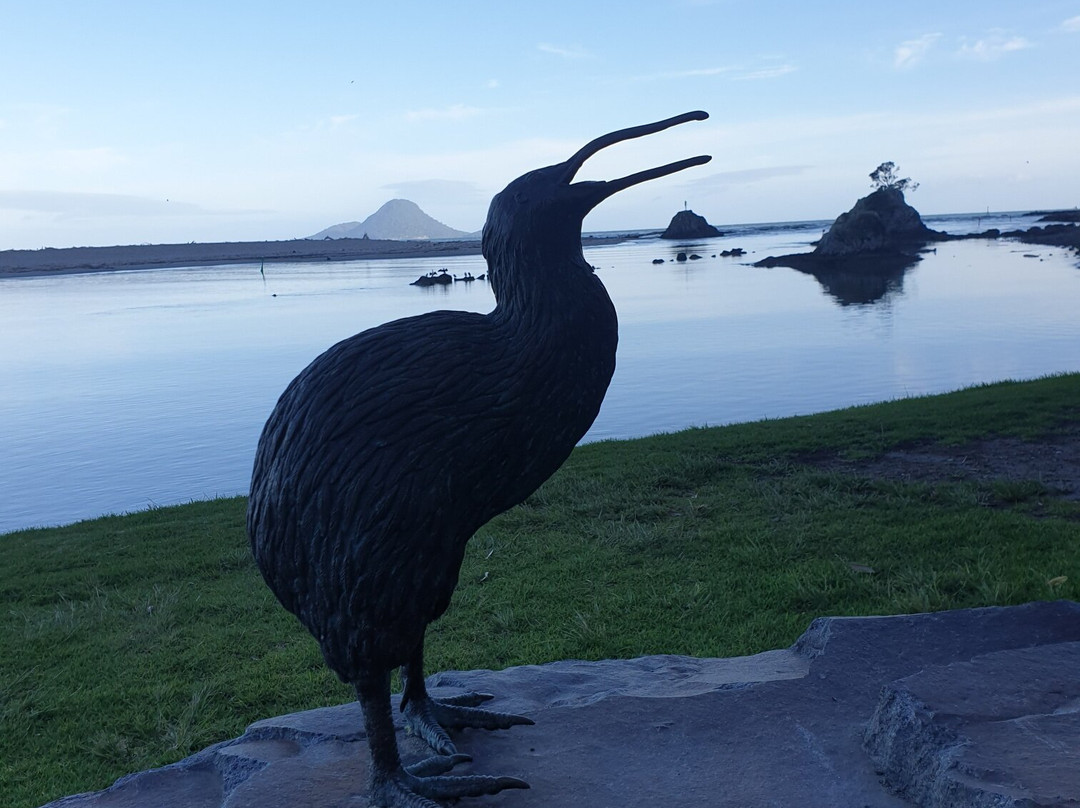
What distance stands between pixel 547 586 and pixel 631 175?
117 inches

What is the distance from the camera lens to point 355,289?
2948cm

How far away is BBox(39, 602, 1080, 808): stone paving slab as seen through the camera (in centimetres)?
224

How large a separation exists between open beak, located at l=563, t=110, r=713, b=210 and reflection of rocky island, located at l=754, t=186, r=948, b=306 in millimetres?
20051

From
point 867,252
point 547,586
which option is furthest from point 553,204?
point 867,252

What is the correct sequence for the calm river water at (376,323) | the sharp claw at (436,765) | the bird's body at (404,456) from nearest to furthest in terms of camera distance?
the bird's body at (404,456)
the sharp claw at (436,765)
the calm river water at (376,323)

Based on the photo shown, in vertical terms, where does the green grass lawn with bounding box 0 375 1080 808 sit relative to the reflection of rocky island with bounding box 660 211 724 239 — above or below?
below

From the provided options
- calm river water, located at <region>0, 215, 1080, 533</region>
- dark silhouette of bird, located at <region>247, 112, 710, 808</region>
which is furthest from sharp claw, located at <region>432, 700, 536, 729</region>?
calm river water, located at <region>0, 215, 1080, 533</region>

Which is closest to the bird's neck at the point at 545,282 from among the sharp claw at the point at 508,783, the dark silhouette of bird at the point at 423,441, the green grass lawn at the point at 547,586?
the dark silhouette of bird at the point at 423,441

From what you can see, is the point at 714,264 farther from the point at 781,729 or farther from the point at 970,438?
the point at 781,729

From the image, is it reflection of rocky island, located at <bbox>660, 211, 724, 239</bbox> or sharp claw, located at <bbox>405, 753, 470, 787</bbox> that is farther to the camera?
reflection of rocky island, located at <bbox>660, 211, 724, 239</bbox>

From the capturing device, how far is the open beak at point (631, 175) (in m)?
2.33

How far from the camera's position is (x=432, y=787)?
2.31m

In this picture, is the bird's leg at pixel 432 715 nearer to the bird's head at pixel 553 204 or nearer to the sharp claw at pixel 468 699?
the sharp claw at pixel 468 699

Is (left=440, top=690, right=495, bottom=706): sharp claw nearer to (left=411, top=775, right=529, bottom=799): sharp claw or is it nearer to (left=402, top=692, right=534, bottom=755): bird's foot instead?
(left=402, top=692, right=534, bottom=755): bird's foot
